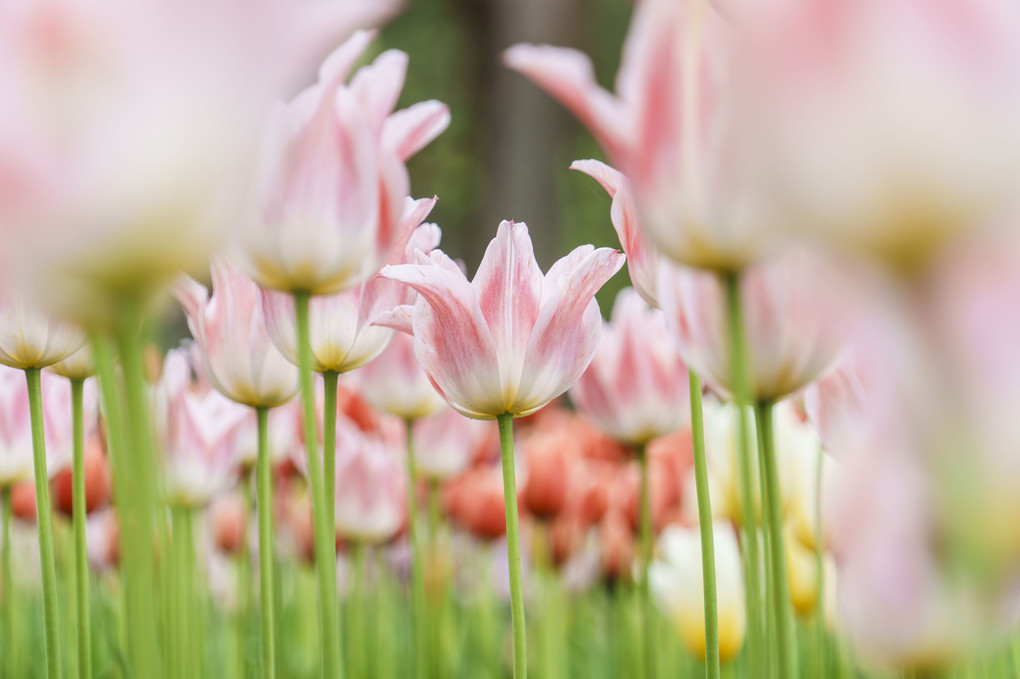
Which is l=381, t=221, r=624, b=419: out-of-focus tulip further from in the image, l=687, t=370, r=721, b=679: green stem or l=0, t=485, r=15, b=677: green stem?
l=0, t=485, r=15, b=677: green stem

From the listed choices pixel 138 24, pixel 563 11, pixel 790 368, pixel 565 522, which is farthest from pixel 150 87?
pixel 563 11

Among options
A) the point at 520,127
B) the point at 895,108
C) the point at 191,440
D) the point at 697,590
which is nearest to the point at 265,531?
the point at 191,440

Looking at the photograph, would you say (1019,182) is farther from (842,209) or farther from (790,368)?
(790,368)

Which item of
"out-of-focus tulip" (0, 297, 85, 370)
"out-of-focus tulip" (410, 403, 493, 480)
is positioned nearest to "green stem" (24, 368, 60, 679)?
"out-of-focus tulip" (0, 297, 85, 370)

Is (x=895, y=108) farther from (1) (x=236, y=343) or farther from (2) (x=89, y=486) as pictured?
(2) (x=89, y=486)

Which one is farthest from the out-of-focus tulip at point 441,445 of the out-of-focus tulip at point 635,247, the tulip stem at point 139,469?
the tulip stem at point 139,469
